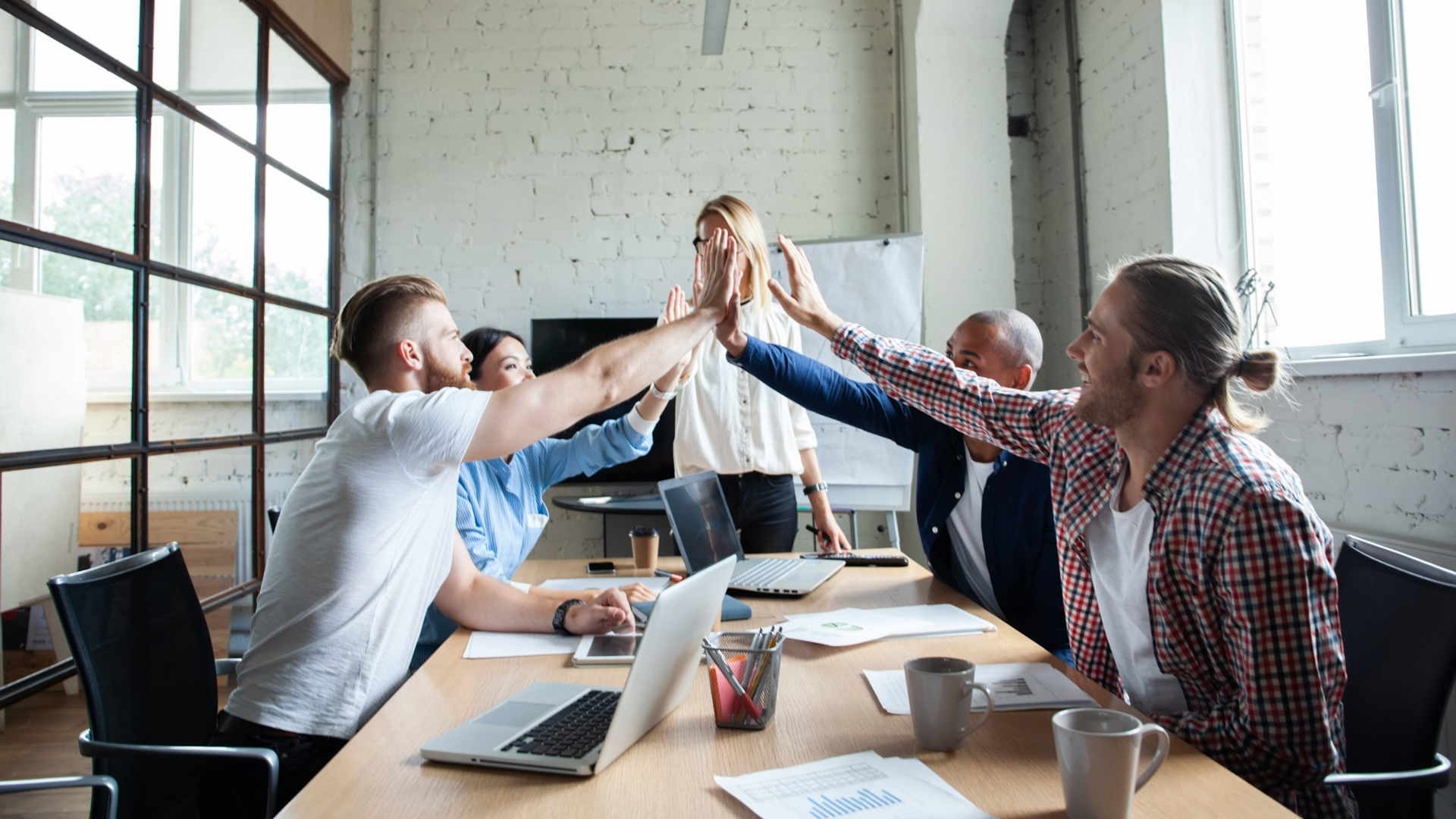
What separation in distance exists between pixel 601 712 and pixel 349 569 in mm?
465

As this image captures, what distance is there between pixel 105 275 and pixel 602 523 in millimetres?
2165

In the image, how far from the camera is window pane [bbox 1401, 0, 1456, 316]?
1.92 metres

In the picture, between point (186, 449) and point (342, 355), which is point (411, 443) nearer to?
point (342, 355)

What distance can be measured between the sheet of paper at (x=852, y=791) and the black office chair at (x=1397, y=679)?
506 mm

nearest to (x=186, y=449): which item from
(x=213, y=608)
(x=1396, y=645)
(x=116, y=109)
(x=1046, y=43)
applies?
(x=213, y=608)

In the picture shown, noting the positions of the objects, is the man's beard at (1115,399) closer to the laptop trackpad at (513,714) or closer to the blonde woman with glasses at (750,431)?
the laptop trackpad at (513,714)

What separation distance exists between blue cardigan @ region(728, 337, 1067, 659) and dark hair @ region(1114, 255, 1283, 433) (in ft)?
1.48

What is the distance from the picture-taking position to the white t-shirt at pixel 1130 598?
1.15m

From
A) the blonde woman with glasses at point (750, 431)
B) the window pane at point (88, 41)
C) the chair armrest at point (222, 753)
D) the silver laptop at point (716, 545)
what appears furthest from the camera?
the blonde woman with glasses at point (750, 431)

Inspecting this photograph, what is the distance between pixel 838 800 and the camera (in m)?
0.78

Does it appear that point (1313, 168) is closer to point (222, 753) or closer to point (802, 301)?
point (802, 301)

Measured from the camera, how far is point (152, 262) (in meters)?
2.49

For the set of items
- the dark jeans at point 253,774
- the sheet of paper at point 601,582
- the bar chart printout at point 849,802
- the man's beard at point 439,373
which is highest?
the man's beard at point 439,373

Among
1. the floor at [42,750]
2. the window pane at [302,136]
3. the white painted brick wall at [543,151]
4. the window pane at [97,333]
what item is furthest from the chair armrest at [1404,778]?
the window pane at [302,136]
